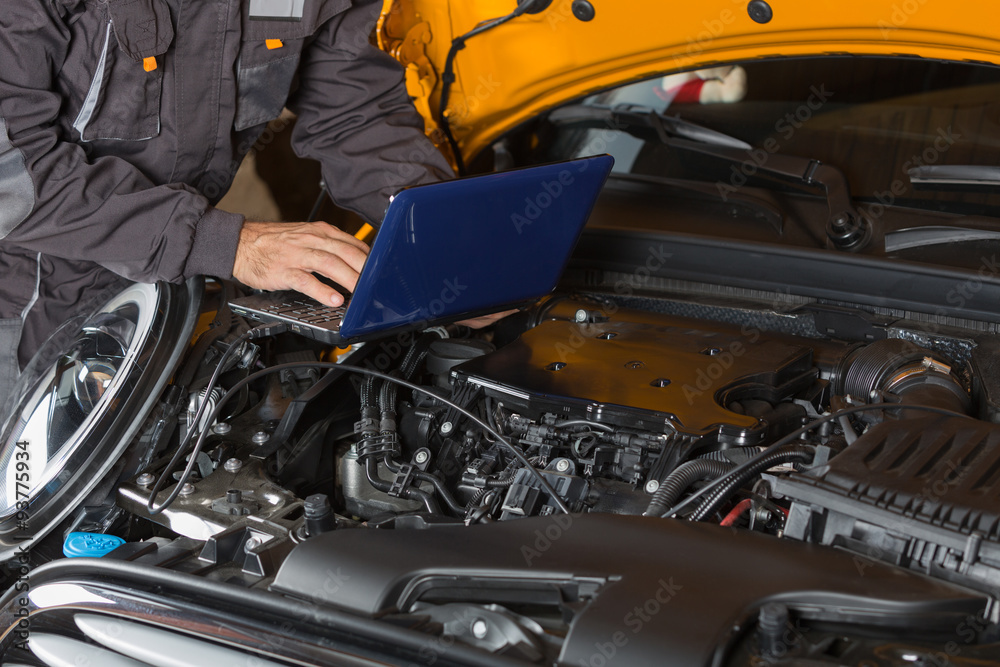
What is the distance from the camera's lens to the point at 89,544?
1313mm

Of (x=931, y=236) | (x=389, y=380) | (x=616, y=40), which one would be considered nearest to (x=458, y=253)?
(x=389, y=380)

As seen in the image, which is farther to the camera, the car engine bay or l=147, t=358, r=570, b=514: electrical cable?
l=147, t=358, r=570, b=514: electrical cable

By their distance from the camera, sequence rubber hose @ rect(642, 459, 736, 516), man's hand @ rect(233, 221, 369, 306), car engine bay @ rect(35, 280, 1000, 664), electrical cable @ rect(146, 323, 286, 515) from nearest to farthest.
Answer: car engine bay @ rect(35, 280, 1000, 664) → rubber hose @ rect(642, 459, 736, 516) → electrical cable @ rect(146, 323, 286, 515) → man's hand @ rect(233, 221, 369, 306)

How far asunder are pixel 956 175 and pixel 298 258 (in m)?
1.09

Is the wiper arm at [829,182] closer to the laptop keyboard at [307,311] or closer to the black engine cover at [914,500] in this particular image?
the black engine cover at [914,500]

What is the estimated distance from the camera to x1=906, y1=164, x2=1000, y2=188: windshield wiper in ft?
4.85

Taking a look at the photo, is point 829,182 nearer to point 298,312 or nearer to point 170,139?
point 298,312

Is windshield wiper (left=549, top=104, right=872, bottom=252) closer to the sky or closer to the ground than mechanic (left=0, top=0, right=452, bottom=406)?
closer to the sky

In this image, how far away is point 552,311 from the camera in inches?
66.3

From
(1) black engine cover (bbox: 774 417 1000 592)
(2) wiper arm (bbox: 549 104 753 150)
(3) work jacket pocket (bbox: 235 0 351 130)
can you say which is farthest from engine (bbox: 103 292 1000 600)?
(3) work jacket pocket (bbox: 235 0 351 130)

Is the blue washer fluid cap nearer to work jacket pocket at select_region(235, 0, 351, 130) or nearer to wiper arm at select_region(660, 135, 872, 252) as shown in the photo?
work jacket pocket at select_region(235, 0, 351, 130)

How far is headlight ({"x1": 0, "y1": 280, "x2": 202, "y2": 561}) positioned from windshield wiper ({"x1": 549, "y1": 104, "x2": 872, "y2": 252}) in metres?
0.86

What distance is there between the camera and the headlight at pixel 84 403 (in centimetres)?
139

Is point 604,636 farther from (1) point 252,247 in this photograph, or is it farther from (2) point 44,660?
(1) point 252,247
